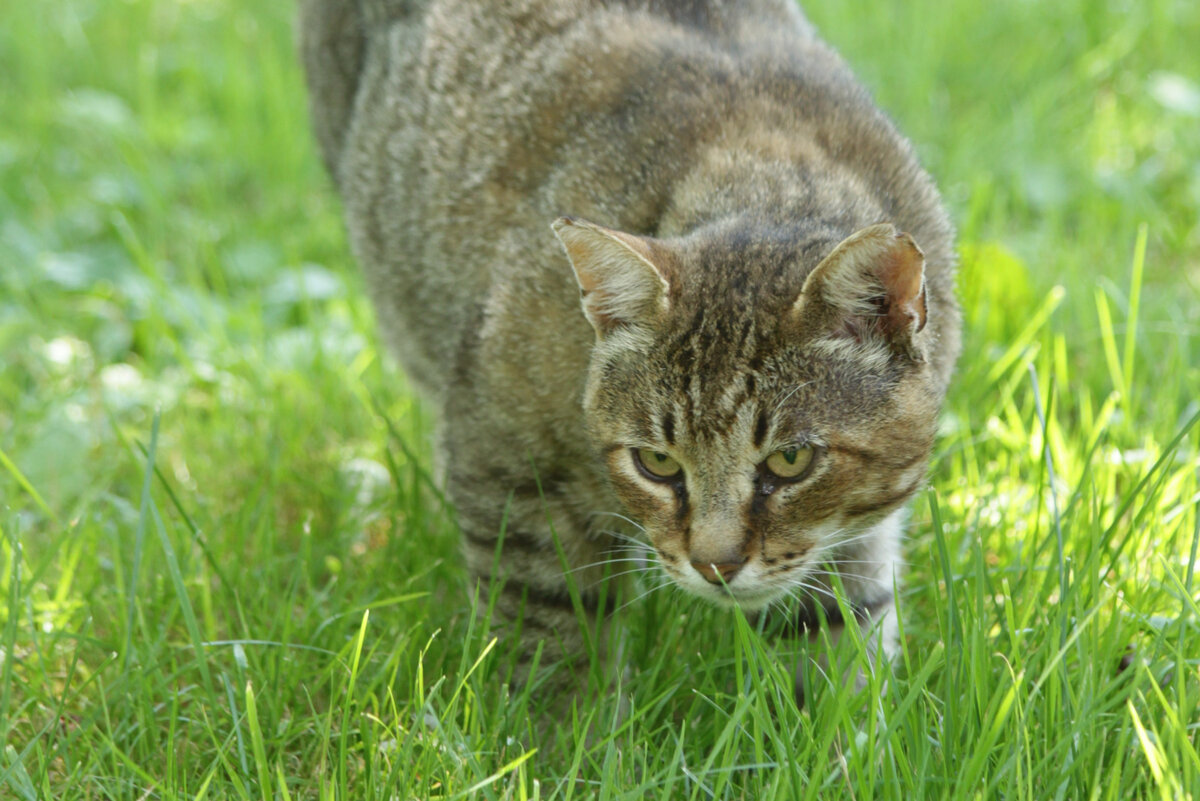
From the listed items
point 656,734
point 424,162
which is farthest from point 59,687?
point 424,162

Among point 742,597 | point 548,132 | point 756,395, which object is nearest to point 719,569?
point 742,597

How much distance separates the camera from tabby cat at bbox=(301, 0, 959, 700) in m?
2.48

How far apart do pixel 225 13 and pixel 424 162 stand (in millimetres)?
3776

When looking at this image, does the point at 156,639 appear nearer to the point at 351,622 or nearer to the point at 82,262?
the point at 351,622

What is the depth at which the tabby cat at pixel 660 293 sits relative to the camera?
8.14ft

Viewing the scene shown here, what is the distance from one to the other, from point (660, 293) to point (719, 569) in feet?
1.88

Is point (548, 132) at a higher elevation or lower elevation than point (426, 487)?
higher

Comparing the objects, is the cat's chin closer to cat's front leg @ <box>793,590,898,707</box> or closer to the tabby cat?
the tabby cat

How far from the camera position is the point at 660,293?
252 cm

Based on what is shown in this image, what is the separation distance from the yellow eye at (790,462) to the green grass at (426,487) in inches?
12.4

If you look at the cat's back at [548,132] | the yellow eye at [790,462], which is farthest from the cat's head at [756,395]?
the cat's back at [548,132]

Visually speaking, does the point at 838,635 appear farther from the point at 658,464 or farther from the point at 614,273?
the point at 614,273

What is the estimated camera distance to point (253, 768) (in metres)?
2.54

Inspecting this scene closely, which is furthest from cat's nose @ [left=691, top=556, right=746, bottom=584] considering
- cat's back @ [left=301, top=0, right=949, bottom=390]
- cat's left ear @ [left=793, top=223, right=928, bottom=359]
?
cat's back @ [left=301, top=0, right=949, bottom=390]
